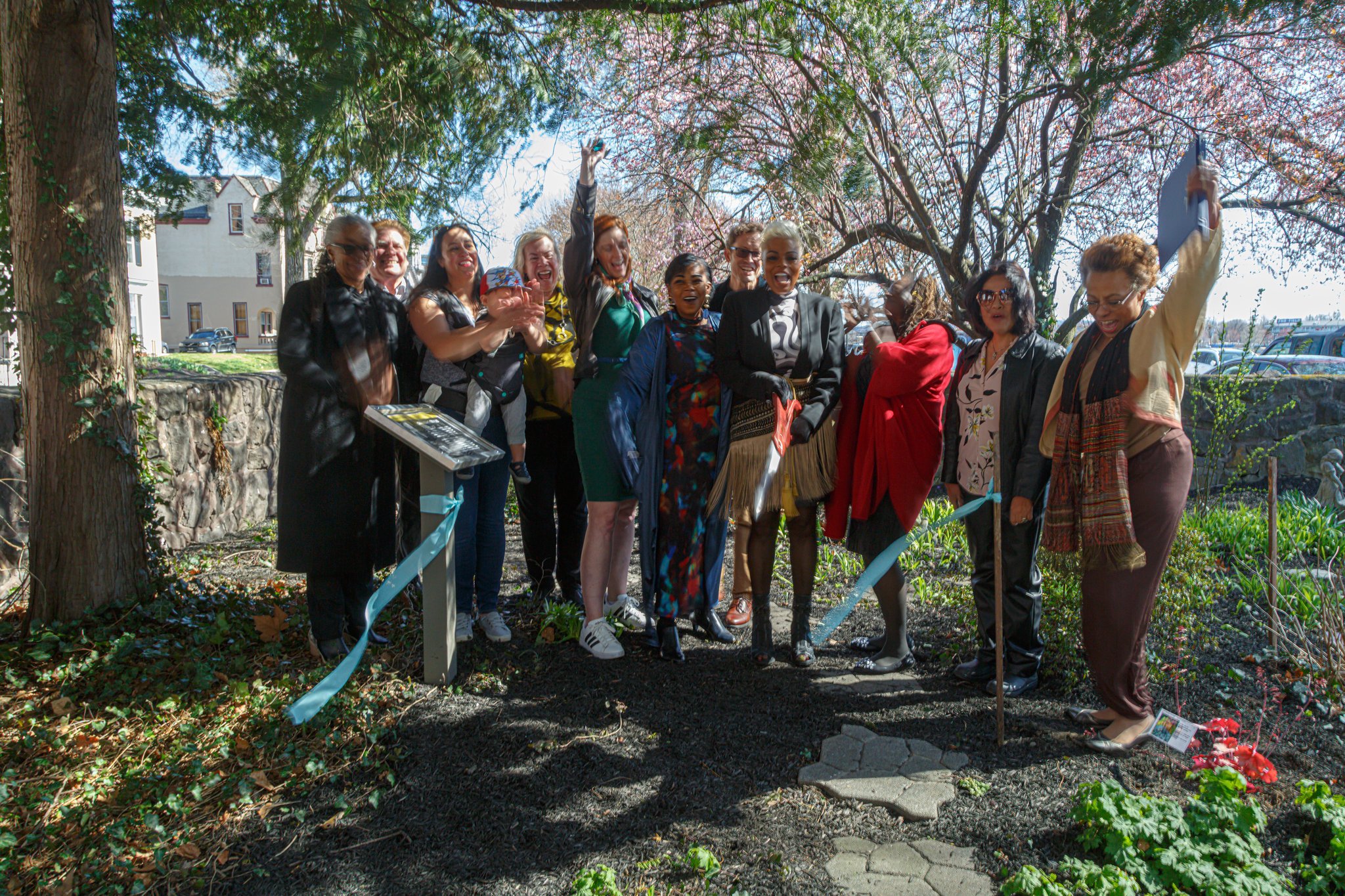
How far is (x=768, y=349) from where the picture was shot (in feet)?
11.6

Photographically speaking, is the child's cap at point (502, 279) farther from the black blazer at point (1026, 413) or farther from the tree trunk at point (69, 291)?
the black blazer at point (1026, 413)

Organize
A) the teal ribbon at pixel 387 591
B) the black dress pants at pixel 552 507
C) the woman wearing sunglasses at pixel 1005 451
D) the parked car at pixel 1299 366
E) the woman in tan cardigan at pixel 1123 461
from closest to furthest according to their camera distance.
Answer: the teal ribbon at pixel 387 591
the woman in tan cardigan at pixel 1123 461
the woman wearing sunglasses at pixel 1005 451
the black dress pants at pixel 552 507
the parked car at pixel 1299 366

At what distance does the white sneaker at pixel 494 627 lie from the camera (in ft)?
12.3

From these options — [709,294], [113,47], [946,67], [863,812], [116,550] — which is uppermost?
[946,67]

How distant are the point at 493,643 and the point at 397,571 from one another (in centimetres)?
102

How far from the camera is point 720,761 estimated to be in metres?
2.91

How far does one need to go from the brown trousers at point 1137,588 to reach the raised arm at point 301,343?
2944mm

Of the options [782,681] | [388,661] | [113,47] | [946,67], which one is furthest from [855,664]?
[113,47]

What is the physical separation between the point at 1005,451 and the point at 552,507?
2.18 metres

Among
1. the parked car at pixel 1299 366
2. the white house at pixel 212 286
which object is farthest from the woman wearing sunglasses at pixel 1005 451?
the white house at pixel 212 286

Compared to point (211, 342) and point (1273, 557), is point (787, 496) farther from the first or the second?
point (211, 342)

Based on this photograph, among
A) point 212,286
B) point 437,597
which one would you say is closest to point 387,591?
point 437,597

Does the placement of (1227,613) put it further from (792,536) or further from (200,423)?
(200,423)

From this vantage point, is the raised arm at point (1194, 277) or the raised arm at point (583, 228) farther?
the raised arm at point (583, 228)
